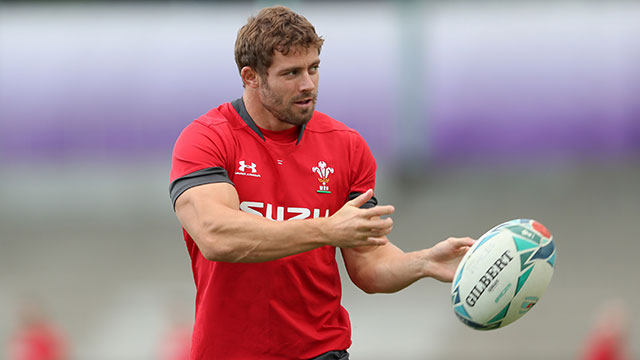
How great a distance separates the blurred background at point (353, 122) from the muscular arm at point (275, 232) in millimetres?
10991

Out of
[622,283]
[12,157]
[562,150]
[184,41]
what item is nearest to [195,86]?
[184,41]

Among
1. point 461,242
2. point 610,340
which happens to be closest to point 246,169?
Result: point 461,242

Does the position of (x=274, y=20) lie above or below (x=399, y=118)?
above

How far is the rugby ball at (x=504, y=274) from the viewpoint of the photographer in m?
→ 3.52

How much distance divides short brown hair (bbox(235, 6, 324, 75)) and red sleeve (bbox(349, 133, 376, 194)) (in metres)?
0.56

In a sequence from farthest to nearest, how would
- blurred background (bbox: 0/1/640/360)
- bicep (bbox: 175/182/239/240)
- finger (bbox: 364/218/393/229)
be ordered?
blurred background (bbox: 0/1/640/360), bicep (bbox: 175/182/239/240), finger (bbox: 364/218/393/229)

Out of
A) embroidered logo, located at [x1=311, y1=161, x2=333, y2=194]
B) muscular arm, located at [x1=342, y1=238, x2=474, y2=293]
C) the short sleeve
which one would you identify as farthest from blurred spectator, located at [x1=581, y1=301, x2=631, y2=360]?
the short sleeve

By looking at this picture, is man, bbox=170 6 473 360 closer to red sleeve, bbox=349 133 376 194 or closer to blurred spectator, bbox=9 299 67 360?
red sleeve, bbox=349 133 376 194

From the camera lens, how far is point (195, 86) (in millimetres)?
16297

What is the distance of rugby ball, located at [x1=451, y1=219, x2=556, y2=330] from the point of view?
352cm

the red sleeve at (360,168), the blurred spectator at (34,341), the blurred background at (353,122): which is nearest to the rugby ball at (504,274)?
the red sleeve at (360,168)

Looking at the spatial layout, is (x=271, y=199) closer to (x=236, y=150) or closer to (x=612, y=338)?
(x=236, y=150)

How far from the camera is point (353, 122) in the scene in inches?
632

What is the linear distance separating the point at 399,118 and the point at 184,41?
14.8 feet
